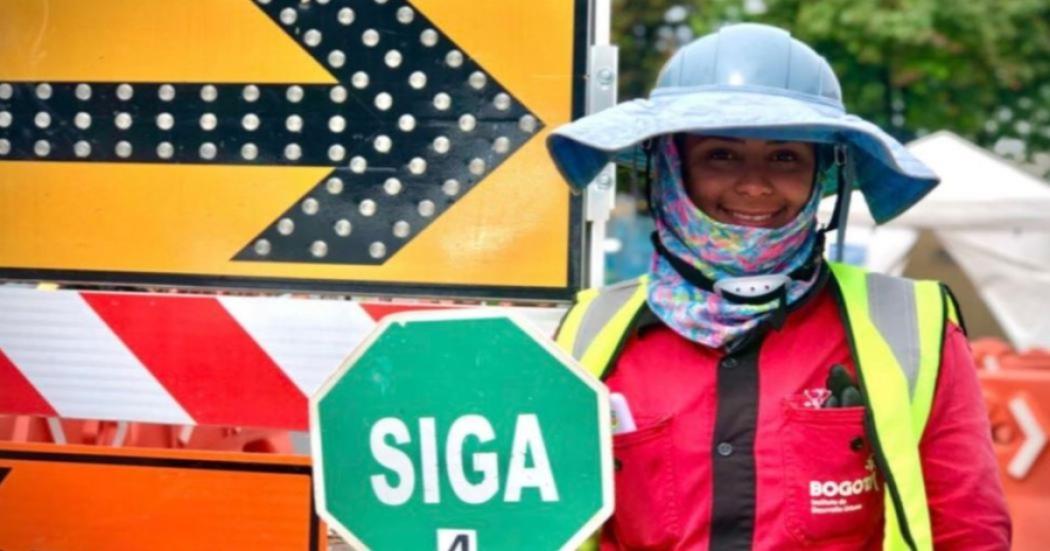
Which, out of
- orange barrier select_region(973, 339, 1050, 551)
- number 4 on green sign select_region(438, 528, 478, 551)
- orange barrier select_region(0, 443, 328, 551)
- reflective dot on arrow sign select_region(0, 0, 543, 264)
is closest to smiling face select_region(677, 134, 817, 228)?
reflective dot on arrow sign select_region(0, 0, 543, 264)

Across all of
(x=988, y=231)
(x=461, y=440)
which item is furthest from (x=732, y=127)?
(x=988, y=231)

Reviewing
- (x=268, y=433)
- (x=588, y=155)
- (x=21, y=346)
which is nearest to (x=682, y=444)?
(x=588, y=155)

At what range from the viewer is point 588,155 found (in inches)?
117

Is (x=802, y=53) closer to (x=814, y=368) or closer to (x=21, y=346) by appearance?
(x=814, y=368)

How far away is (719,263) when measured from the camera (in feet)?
9.14

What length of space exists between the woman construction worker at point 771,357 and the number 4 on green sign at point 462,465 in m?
0.37

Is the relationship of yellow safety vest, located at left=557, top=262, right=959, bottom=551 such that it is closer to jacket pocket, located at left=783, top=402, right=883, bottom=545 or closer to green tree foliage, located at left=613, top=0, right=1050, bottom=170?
jacket pocket, located at left=783, top=402, right=883, bottom=545

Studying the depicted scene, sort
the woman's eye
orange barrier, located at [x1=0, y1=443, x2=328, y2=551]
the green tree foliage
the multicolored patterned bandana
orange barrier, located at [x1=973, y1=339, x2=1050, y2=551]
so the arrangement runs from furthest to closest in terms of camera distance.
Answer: the green tree foliage, orange barrier, located at [x1=973, y1=339, x2=1050, y2=551], orange barrier, located at [x1=0, y1=443, x2=328, y2=551], the woman's eye, the multicolored patterned bandana

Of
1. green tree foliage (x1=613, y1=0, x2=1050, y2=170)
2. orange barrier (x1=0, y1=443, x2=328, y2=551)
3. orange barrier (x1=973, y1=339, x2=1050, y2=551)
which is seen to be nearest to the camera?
orange barrier (x1=0, y1=443, x2=328, y2=551)

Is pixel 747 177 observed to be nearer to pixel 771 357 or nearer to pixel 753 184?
pixel 753 184

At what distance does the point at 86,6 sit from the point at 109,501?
1.01 metres

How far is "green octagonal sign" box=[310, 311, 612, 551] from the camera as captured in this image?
2.38 m

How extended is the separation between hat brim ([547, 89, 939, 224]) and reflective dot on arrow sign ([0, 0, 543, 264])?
0.37m

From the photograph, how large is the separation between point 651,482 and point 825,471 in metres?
0.28
